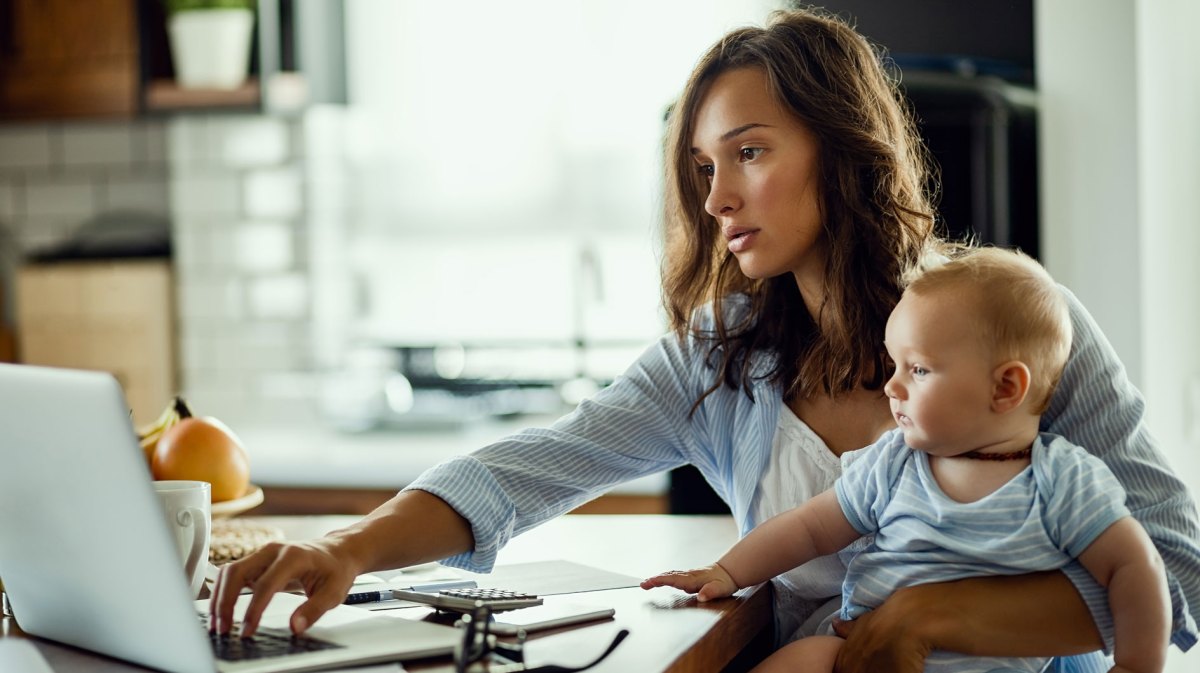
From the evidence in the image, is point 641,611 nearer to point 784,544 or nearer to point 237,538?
point 784,544

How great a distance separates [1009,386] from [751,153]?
457mm

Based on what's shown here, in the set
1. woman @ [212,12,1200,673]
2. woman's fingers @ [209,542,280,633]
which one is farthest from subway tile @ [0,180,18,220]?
woman's fingers @ [209,542,280,633]

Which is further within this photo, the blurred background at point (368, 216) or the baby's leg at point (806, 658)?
the blurred background at point (368, 216)

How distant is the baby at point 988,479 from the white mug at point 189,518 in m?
0.44

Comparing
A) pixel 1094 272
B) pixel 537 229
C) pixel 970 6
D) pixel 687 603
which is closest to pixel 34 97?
pixel 537 229

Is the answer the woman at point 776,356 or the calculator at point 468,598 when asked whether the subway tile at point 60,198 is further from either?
the calculator at point 468,598

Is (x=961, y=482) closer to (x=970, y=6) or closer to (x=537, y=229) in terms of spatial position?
(x=970, y=6)

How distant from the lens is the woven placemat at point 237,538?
4.84 ft

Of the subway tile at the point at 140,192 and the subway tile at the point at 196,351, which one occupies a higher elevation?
the subway tile at the point at 140,192

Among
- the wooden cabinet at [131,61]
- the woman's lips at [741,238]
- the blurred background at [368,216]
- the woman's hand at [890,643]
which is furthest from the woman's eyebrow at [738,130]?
the wooden cabinet at [131,61]

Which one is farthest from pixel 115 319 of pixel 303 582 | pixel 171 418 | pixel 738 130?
pixel 303 582

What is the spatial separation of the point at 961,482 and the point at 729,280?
53cm

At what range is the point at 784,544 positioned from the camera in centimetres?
131

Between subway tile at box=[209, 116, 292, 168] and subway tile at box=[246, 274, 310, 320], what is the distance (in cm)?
34
